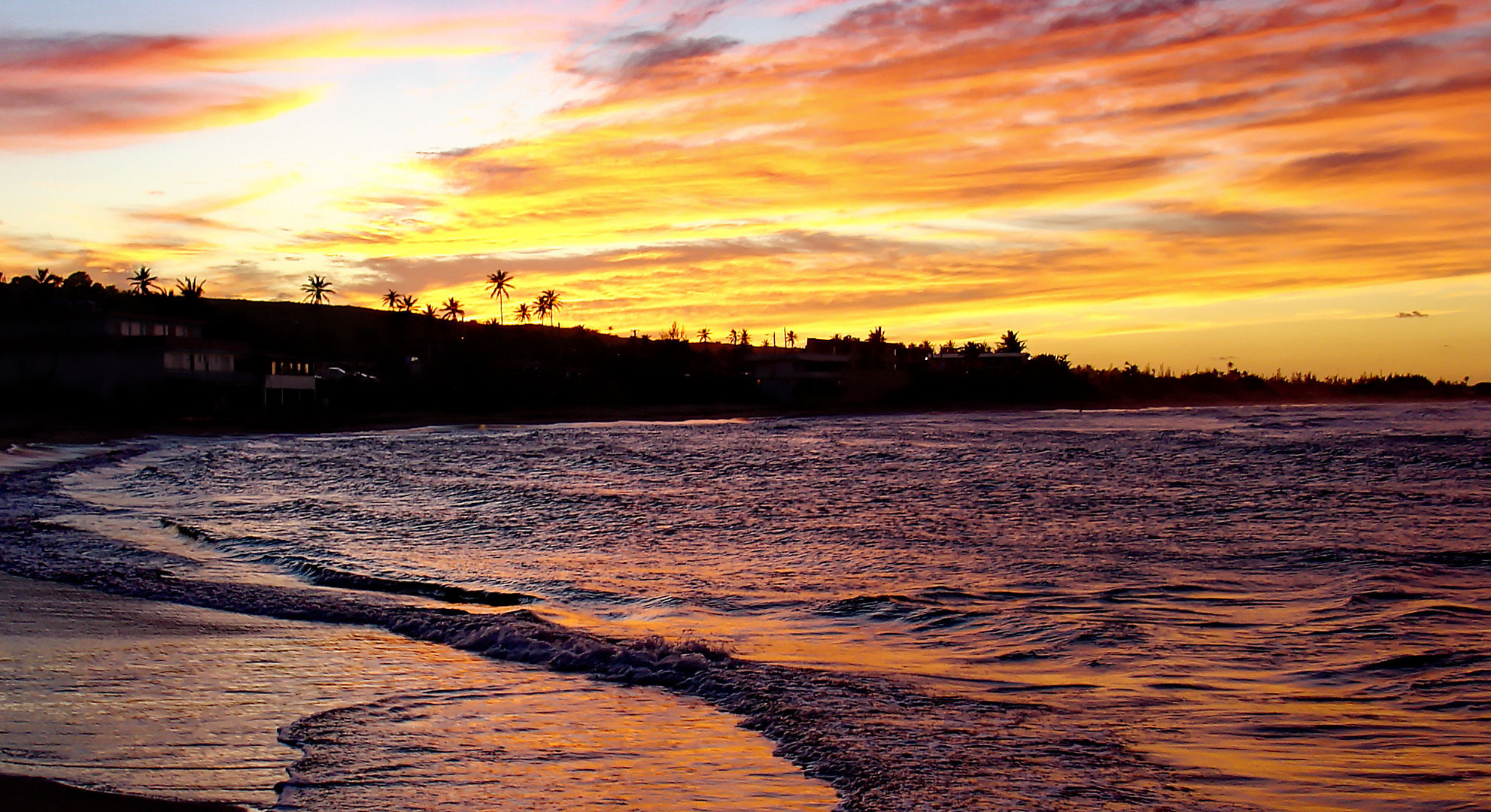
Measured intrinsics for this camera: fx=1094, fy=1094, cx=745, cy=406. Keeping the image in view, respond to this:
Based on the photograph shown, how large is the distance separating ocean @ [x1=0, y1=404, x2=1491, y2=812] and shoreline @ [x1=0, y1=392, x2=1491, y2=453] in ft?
87.6

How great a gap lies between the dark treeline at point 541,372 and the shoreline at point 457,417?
1349 millimetres

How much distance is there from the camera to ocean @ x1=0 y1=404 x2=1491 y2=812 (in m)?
6.44

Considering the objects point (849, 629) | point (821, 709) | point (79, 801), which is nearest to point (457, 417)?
point (849, 629)

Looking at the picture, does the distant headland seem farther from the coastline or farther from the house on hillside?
the coastline

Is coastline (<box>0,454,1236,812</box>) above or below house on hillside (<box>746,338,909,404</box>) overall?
below

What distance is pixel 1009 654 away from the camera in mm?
10031

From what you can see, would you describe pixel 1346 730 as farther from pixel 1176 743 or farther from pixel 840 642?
pixel 840 642

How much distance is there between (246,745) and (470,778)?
160cm

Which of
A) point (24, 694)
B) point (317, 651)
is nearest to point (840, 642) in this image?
point (317, 651)

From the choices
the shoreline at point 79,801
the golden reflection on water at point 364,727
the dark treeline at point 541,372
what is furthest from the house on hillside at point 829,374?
the shoreline at point 79,801

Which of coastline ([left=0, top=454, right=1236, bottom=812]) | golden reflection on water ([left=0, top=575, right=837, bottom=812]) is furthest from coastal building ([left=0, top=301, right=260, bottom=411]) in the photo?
golden reflection on water ([left=0, top=575, right=837, bottom=812])

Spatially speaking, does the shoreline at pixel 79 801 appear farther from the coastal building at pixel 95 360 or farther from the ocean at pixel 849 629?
the coastal building at pixel 95 360

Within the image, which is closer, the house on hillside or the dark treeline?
the dark treeline

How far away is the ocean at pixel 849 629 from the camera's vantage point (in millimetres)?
6438
